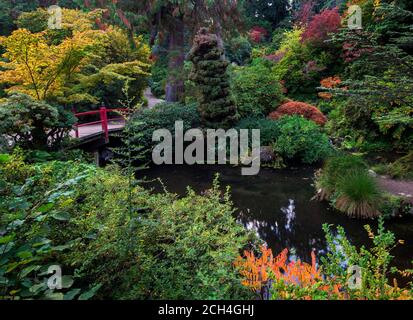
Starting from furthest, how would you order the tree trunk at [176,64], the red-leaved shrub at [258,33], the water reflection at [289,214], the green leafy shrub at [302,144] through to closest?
the red-leaved shrub at [258,33], the tree trunk at [176,64], the green leafy shrub at [302,144], the water reflection at [289,214]

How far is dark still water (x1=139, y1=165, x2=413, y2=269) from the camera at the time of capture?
5.12 m

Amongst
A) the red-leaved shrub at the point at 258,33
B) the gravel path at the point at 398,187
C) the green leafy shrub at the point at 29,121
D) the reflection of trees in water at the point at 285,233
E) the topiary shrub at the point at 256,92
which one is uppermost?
the red-leaved shrub at the point at 258,33

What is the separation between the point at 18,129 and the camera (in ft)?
20.4

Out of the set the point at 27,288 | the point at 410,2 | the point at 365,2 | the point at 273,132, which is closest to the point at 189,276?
the point at 27,288

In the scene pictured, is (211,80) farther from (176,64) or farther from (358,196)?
(358,196)

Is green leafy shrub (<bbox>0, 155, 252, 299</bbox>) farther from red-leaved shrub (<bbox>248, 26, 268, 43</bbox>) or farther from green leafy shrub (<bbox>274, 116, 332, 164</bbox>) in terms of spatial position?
red-leaved shrub (<bbox>248, 26, 268, 43</bbox>)

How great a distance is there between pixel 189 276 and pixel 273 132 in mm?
8406

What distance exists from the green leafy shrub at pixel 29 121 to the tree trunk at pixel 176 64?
5304 mm

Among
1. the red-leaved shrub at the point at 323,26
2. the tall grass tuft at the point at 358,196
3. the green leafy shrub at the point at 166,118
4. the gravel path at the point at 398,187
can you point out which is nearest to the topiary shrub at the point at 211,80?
the green leafy shrub at the point at 166,118

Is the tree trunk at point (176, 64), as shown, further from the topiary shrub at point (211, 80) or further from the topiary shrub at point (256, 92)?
the topiary shrub at point (256, 92)

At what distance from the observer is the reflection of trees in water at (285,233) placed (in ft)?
16.3

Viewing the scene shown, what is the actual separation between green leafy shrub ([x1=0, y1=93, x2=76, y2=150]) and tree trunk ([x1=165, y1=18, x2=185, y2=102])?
5.30 m

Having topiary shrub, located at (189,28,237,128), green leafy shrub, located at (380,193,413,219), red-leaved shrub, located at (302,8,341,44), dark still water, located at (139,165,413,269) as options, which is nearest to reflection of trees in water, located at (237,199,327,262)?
dark still water, located at (139,165,413,269)
